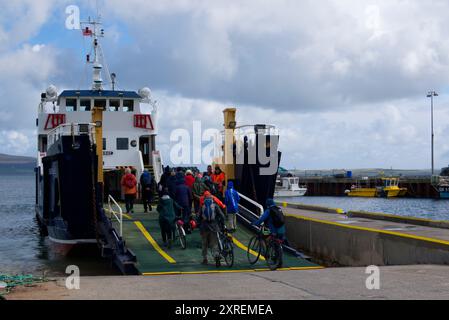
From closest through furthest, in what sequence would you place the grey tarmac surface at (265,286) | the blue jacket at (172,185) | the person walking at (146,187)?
the grey tarmac surface at (265,286)
the blue jacket at (172,185)
the person walking at (146,187)

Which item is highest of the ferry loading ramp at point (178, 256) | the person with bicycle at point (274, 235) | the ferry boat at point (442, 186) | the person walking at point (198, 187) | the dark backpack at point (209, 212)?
the person walking at point (198, 187)

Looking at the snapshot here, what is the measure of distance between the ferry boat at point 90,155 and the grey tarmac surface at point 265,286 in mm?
2922

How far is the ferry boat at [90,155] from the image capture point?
16938 millimetres

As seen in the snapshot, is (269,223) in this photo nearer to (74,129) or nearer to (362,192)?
(74,129)

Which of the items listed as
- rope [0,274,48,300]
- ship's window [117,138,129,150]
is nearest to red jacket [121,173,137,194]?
ship's window [117,138,129,150]

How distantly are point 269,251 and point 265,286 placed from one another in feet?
10.2

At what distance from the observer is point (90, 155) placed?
17.0 meters

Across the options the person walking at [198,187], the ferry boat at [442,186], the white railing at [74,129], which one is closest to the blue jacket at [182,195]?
the person walking at [198,187]

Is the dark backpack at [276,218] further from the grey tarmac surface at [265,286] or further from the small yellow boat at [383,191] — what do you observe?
the small yellow boat at [383,191]

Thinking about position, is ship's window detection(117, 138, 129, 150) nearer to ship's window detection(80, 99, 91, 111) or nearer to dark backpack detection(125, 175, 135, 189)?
ship's window detection(80, 99, 91, 111)

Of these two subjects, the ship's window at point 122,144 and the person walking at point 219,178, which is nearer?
the person walking at point 219,178

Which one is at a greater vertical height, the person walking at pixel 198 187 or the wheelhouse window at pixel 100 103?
the wheelhouse window at pixel 100 103

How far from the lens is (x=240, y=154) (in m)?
19.8
